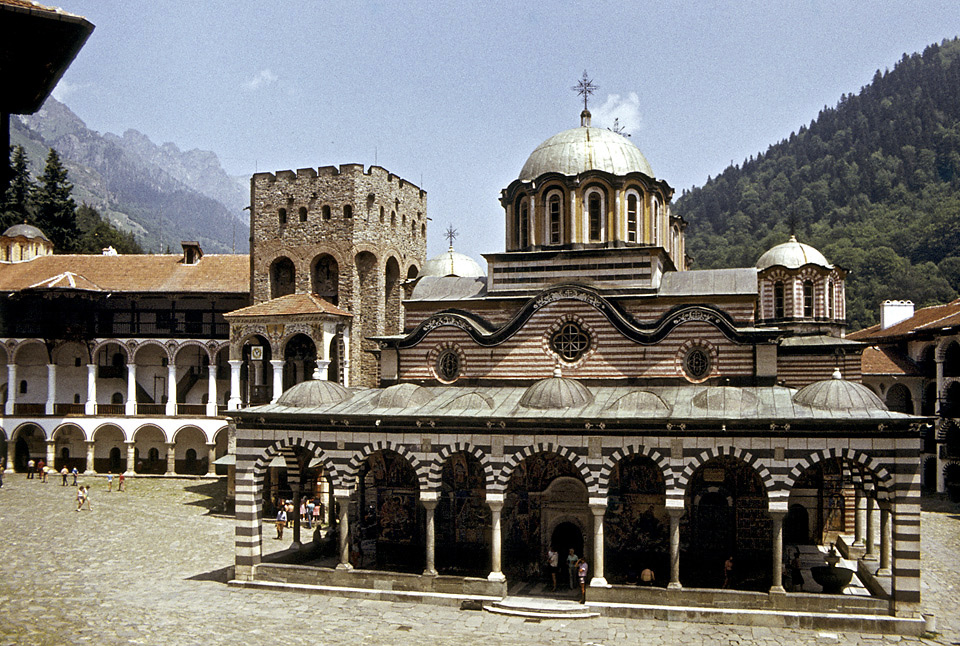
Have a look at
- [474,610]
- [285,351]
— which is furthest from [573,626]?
[285,351]

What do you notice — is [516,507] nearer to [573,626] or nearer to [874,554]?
[573,626]

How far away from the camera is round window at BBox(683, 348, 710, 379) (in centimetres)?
2139

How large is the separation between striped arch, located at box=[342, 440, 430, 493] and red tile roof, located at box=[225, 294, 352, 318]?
14.3m

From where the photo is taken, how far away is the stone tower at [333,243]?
119 feet

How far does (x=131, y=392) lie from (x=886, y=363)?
121 ft

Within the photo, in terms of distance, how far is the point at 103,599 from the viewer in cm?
1855

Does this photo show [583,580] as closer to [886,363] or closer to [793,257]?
[793,257]

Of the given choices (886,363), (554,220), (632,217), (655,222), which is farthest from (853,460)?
(886,363)

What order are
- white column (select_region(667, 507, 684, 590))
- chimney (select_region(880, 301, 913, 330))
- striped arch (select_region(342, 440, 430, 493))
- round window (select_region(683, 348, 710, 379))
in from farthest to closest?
chimney (select_region(880, 301, 913, 330)) → round window (select_region(683, 348, 710, 379)) → striped arch (select_region(342, 440, 430, 493)) → white column (select_region(667, 507, 684, 590))

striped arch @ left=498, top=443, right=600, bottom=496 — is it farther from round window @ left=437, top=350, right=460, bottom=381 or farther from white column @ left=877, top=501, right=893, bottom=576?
white column @ left=877, top=501, right=893, bottom=576

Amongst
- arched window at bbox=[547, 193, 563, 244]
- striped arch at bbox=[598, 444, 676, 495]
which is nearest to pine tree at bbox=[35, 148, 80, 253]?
arched window at bbox=[547, 193, 563, 244]

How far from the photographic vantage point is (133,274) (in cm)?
4272

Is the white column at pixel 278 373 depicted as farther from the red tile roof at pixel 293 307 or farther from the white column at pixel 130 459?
the white column at pixel 130 459

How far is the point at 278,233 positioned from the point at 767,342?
23.4 meters
